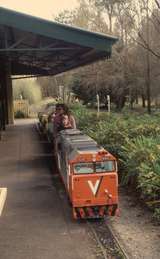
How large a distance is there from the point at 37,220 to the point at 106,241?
168 cm

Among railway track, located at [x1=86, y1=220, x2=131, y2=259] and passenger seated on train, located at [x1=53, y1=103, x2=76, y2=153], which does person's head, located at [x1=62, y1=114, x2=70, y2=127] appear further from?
railway track, located at [x1=86, y1=220, x2=131, y2=259]

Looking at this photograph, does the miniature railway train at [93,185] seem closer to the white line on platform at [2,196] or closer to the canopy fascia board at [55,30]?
the white line on platform at [2,196]

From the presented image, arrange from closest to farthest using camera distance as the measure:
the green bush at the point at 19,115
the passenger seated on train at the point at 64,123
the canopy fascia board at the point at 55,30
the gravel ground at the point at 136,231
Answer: the gravel ground at the point at 136,231
the passenger seated on train at the point at 64,123
the canopy fascia board at the point at 55,30
the green bush at the point at 19,115

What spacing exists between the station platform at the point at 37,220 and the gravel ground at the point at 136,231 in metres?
0.55

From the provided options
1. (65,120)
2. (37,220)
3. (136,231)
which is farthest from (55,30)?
(136,231)

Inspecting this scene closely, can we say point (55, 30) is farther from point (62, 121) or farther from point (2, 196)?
point (2, 196)

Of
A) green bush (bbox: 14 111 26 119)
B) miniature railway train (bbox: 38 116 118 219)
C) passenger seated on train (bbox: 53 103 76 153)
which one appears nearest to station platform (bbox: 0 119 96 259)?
miniature railway train (bbox: 38 116 118 219)

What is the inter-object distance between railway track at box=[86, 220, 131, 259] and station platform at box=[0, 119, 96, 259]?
132 millimetres

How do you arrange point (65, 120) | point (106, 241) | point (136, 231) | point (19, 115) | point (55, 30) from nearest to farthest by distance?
point (106, 241), point (136, 231), point (65, 120), point (55, 30), point (19, 115)

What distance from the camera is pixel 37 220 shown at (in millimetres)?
9344

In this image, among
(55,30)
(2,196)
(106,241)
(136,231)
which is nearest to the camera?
(106,241)

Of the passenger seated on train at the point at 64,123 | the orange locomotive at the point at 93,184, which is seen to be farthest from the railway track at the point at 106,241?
the passenger seated on train at the point at 64,123

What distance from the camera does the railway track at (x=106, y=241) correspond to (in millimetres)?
7359

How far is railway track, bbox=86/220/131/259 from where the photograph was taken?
736cm
